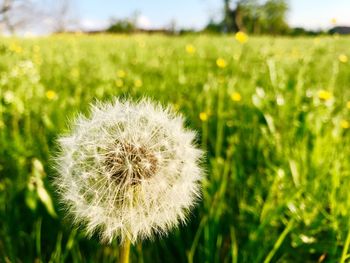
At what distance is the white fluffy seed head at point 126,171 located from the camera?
1.11m

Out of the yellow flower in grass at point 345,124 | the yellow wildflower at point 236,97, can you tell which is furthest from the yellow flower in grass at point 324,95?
the yellow wildflower at point 236,97

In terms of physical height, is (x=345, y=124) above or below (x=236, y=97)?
below

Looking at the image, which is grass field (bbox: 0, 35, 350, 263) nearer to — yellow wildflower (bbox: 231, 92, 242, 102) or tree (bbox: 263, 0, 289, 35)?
yellow wildflower (bbox: 231, 92, 242, 102)

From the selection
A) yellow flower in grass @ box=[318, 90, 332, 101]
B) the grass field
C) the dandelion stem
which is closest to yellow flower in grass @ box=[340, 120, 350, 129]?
the grass field

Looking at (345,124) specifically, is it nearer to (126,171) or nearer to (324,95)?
(324,95)

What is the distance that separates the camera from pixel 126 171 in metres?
1.11

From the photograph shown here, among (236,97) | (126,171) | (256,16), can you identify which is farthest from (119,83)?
(256,16)

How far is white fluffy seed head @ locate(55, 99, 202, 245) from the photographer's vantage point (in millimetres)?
1110

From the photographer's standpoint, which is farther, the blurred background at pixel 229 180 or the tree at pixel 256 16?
the tree at pixel 256 16

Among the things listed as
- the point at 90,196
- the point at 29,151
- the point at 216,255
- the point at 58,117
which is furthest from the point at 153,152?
the point at 58,117

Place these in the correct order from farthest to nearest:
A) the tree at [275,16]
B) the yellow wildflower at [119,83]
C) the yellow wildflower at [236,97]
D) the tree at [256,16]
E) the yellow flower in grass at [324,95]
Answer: the tree at [275,16] → the tree at [256,16] → the yellow wildflower at [119,83] → the yellow wildflower at [236,97] → the yellow flower in grass at [324,95]

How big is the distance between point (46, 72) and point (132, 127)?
3.83m

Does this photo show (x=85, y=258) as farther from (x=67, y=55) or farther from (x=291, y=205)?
(x=67, y=55)

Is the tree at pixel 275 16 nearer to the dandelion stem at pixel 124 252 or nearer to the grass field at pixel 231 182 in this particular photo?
the grass field at pixel 231 182
